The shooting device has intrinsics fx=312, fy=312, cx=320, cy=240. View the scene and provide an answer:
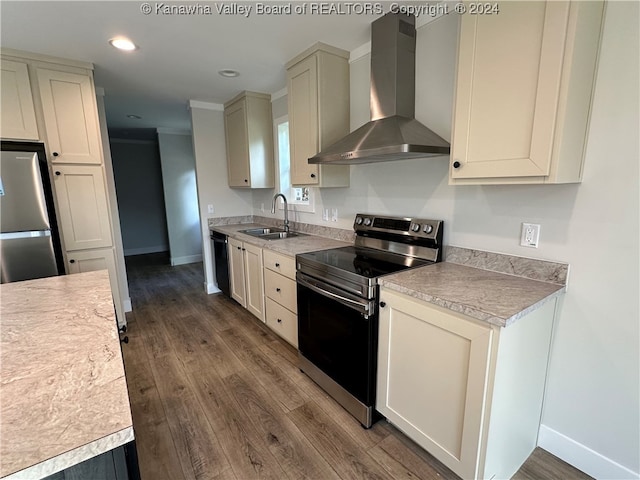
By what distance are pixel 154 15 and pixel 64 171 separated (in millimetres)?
1625

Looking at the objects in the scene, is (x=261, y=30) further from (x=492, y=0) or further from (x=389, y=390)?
(x=389, y=390)

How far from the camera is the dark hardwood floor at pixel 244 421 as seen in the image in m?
1.56

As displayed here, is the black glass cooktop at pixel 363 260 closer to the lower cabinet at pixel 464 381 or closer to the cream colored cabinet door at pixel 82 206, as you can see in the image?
the lower cabinet at pixel 464 381

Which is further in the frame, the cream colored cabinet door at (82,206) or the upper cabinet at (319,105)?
the cream colored cabinet door at (82,206)

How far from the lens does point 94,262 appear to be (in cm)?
288

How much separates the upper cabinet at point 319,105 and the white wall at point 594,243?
0.75 m

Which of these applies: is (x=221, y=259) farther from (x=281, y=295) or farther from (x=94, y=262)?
(x=281, y=295)

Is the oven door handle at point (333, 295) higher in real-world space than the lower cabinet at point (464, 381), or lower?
higher

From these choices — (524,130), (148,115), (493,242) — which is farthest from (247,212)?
(524,130)

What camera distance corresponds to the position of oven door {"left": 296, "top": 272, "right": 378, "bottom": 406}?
1.70 m

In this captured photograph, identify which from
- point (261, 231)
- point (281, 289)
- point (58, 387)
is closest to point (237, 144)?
point (261, 231)

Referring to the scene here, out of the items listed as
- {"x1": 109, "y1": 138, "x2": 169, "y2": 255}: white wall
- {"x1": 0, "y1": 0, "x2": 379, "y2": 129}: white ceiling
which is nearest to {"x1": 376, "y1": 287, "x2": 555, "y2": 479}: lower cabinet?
{"x1": 0, "y1": 0, "x2": 379, "y2": 129}: white ceiling

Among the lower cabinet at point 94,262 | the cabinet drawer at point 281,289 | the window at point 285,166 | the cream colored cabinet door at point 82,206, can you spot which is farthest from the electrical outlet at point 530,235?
the cream colored cabinet door at point 82,206

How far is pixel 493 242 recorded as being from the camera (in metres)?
1.73
